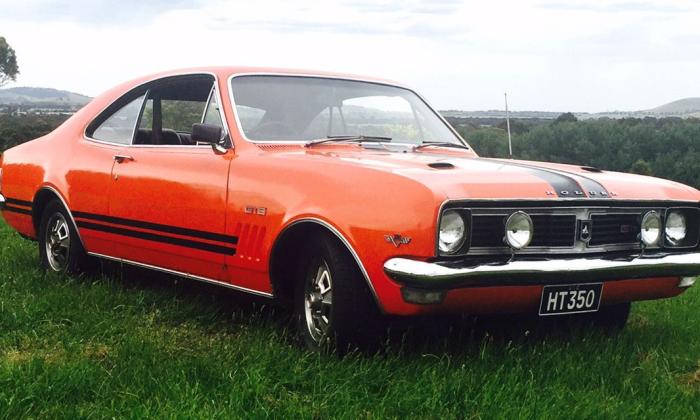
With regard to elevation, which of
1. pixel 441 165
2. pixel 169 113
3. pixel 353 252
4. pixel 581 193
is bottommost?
pixel 353 252

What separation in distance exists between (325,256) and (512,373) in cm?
95

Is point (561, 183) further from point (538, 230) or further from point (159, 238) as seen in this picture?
point (159, 238)

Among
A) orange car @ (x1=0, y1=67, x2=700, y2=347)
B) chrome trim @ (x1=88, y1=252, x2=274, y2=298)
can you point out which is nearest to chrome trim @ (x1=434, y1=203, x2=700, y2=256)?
orange car @ (x1=0, y1=67, x2=700, y2=347)

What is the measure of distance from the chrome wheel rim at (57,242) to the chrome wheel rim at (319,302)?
2512 millimetres

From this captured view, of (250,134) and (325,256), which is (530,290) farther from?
(250,134)

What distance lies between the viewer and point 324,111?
5.46 metres

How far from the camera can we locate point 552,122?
244 feet

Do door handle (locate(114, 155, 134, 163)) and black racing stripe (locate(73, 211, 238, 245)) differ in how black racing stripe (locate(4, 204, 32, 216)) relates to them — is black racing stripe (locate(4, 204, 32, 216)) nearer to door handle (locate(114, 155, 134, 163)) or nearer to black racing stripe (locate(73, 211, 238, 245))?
black racing stripe (locate(73, 211, 238, 245))

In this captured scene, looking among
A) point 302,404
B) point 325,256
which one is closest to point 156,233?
point 325,256

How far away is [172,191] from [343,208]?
4.79 feet

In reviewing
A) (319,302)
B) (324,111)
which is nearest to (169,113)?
(324,111)

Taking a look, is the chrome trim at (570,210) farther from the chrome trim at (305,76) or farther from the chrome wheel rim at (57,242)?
the chrome wheel rim at (57,242)

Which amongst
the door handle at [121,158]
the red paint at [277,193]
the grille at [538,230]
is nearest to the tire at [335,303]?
the red paint at [277,193]

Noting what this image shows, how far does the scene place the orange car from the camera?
Answer: 3961 mm
